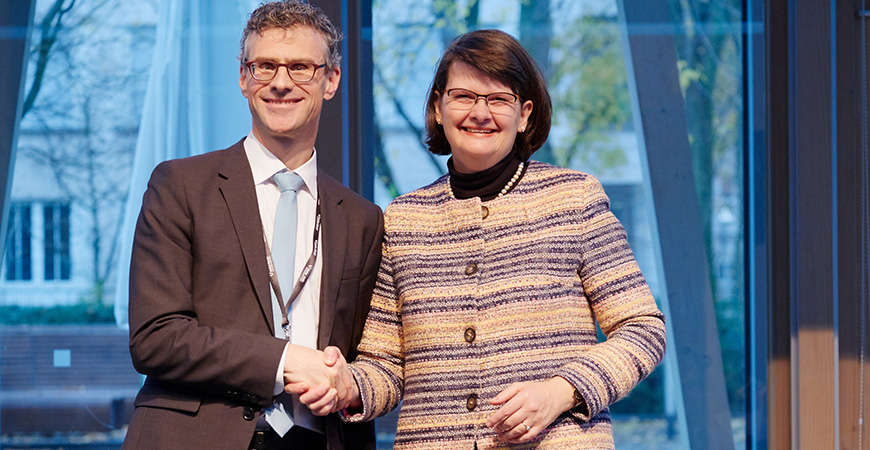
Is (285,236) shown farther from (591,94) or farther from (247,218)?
(591,94)

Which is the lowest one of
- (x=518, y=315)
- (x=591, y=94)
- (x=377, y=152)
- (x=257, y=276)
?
(x=518, y=315)

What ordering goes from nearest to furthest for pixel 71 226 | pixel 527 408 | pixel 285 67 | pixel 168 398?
1. pixel 527 408
2. pixel 168 398
3. pixel 285 67
4. pixel 71 226

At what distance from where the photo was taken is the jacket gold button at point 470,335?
218cm

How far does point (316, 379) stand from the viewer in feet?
6.75

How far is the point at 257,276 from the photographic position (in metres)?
2.15

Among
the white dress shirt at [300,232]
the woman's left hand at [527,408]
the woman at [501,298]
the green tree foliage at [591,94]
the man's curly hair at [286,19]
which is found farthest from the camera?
the green tree foliage at [591,94]

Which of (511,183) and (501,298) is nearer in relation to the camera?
(501,298)

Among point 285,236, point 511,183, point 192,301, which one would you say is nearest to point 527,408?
point 511,183

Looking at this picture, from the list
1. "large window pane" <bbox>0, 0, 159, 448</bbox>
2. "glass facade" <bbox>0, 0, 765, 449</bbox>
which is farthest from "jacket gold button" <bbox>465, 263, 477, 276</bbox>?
"large window pane" <bbox>0, 0, 159, 448</bbox>

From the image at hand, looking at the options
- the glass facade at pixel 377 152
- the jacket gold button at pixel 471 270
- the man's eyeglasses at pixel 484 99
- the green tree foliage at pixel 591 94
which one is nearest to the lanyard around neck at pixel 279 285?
the jacket gold button at pixel 471 270

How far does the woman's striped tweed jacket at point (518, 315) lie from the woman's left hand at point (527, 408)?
0.18ft

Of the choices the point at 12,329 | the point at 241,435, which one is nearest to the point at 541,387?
the point at 241,435

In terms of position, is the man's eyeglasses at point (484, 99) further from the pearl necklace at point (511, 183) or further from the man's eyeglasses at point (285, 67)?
the man's eyeglasses at point (285, 67)

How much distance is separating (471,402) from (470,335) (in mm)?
174
